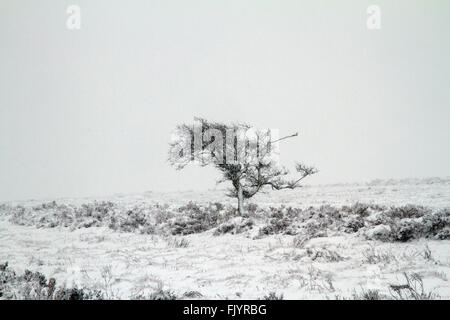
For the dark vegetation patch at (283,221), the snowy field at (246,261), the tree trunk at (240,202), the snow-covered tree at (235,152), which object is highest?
the snow-covered tree at (235,152)

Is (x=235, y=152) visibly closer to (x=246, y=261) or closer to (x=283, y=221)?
(x=283, y=221)

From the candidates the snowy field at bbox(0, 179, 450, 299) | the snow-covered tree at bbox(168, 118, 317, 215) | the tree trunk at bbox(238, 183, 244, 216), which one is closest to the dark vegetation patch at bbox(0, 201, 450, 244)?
the snowy field at bbox(0, 179, 450, 299)

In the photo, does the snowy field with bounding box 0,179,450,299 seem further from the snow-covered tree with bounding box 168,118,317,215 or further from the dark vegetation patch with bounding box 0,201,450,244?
the snow-covered tree with bounding box 168,118,317,215

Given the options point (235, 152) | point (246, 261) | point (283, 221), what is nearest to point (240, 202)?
point (235, 152)

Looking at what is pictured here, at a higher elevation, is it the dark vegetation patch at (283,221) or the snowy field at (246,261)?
the dark vegetation patch at (283,221)

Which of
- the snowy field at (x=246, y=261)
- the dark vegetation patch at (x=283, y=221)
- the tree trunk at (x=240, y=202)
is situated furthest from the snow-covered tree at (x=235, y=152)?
A: the snowy field at (x=246, y=261)

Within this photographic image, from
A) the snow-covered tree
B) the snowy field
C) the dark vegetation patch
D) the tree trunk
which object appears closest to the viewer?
the snowy field

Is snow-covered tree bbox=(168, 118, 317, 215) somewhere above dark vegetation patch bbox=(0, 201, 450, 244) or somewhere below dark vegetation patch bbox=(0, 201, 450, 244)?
above

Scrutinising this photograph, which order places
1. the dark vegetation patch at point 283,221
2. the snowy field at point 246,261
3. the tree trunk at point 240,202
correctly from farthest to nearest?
1. the tree trunk at point 240,202
2. the dark vegetation patch at point 283,221
3. the snowy field at point 246,261

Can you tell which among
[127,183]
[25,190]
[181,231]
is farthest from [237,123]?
[25,190]

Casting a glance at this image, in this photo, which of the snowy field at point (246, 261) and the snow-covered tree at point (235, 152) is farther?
the snow-covered tree at point (235, 152)

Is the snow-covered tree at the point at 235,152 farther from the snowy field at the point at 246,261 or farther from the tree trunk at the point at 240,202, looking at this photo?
the snowy field at the point at 246,261

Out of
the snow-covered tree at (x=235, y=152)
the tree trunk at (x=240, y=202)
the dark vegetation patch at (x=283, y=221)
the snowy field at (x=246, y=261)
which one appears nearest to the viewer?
the snowy field at (x=246, y=261)

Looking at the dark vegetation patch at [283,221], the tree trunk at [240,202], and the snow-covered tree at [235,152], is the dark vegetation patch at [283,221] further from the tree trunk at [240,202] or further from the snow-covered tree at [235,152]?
the snow-covered tree at [235,152]
